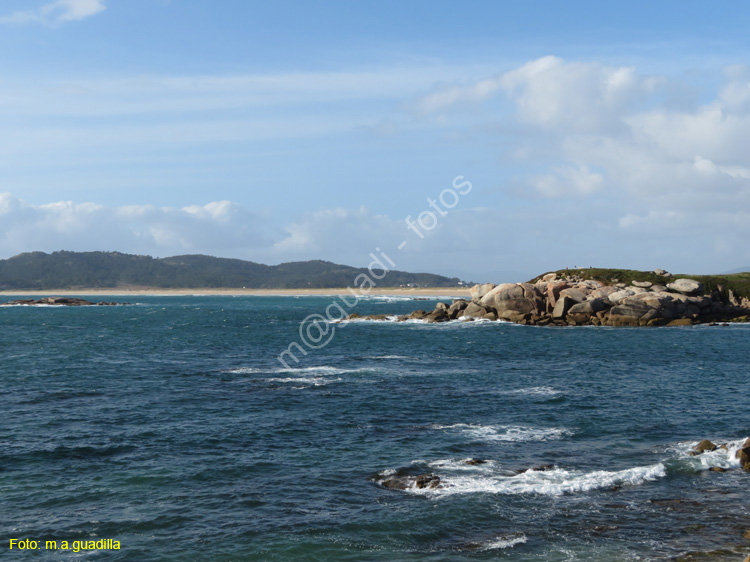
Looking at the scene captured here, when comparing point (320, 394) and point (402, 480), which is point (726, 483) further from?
point (320, 394)

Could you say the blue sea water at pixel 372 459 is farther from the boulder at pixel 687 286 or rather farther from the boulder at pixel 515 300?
Answer: the boulder at pixel 687 286

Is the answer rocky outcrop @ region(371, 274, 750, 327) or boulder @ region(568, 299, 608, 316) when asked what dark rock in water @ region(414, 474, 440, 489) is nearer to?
rocky outcrop @ region(371, 274, 750, 327)

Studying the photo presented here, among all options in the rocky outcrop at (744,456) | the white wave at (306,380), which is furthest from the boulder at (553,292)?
the rocky outcrop at (744,456)

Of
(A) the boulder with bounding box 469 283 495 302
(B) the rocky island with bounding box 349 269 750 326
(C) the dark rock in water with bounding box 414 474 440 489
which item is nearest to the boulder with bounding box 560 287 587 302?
(B) the rocky island with bounding box 349 269 750 326

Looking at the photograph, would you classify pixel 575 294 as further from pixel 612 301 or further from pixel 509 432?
pixel 509 432

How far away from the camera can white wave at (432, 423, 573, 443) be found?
28.3 meters

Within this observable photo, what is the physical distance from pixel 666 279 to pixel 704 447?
80.7 m

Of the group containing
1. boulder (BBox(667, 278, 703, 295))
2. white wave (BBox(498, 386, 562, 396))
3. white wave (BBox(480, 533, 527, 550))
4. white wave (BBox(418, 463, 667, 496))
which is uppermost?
boulder (BBox(667, 278, 703, 295))

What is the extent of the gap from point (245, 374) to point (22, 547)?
3011 cm

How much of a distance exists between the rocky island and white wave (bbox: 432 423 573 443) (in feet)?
202

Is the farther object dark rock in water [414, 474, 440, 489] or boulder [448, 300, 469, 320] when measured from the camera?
boulder [448, 300, 469, 320]

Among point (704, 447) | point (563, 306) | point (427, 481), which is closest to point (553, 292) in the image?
point (563, 306)

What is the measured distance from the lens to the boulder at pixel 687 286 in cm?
9319

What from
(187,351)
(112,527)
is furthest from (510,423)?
(187,351)
